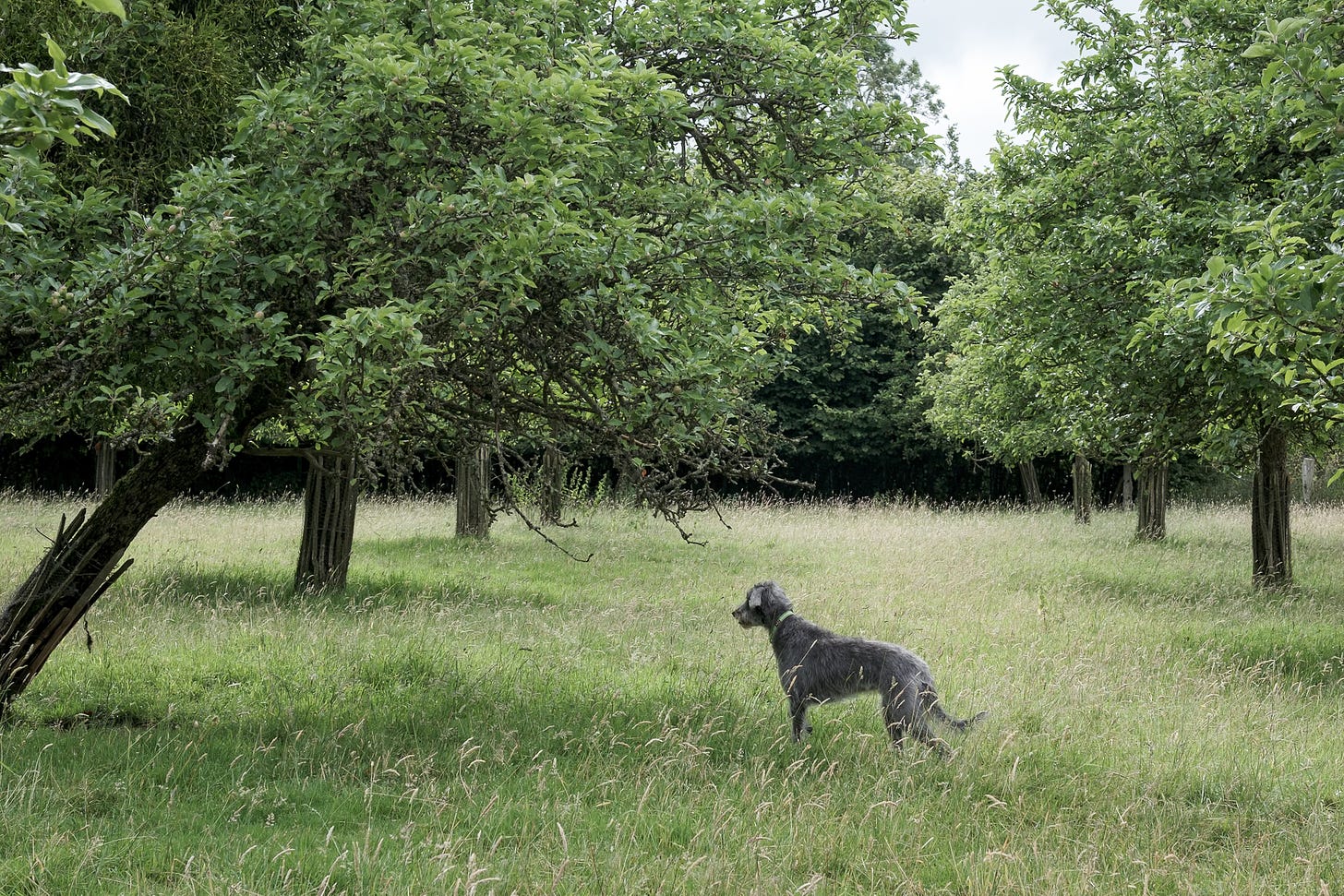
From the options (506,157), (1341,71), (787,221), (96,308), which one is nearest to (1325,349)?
(1341,71)

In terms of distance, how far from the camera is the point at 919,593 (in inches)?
516

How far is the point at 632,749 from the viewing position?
21.4 ft

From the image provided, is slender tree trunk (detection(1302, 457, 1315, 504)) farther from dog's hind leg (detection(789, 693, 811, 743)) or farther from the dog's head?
dog's hind leg (detection(789, 693, 811, 743))

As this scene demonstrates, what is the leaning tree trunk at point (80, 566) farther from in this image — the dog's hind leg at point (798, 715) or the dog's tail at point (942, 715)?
the dog's tail at point (942, 715)

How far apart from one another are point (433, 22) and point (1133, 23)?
34.5 feet

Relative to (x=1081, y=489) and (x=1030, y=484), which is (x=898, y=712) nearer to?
(x=1081, y=489)

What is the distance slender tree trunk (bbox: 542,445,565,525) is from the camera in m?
6.86

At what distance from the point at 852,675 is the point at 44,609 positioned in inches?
209

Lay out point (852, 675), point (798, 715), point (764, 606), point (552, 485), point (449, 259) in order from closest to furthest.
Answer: point (449, 259) → point (852, 675) → point (798, 715) → point (764, 606) → point (552, 485)

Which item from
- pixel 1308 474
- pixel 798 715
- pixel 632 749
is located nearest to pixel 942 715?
pixel 798 715

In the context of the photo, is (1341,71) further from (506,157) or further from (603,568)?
(603,568)

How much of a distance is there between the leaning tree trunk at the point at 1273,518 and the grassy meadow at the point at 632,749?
5.62 feet

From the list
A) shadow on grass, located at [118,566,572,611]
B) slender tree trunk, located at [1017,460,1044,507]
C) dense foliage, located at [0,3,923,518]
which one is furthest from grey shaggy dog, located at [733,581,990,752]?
slender tree trunk, located at [1017,460,1044,507]

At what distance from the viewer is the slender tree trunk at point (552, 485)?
686 cm
